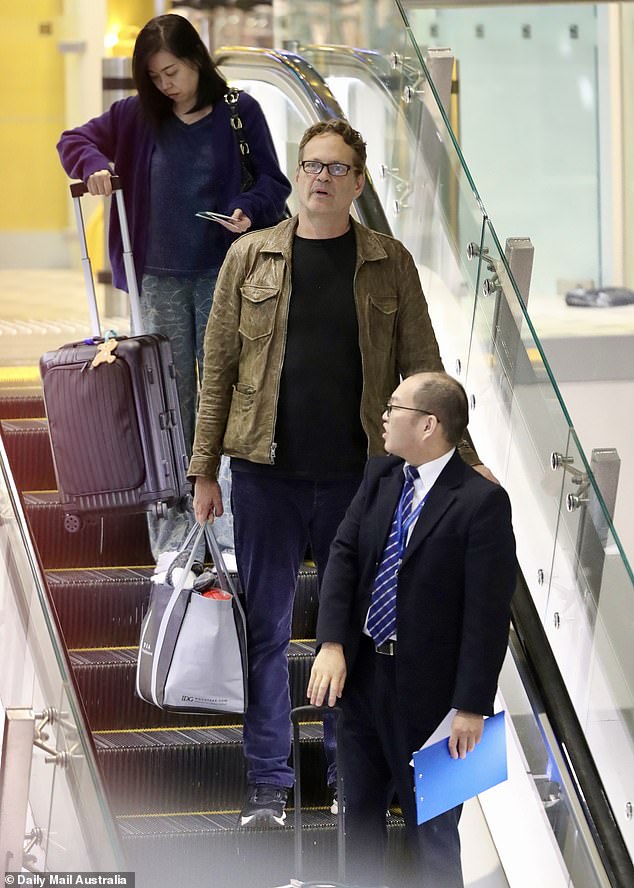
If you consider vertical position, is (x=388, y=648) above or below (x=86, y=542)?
below

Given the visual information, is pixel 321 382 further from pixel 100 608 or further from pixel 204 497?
pixel 100 608

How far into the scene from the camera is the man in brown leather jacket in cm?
371

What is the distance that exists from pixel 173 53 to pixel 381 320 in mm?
1191

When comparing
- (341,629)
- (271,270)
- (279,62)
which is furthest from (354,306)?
(279,62)

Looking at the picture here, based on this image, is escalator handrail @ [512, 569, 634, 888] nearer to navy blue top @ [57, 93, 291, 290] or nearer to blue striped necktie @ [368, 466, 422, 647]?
blue striped necktie @ [368, 466, 422, 647]

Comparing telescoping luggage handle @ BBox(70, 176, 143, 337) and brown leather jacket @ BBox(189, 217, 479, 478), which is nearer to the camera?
brown leather jacket @ BBox(189, 217, 479, 478)

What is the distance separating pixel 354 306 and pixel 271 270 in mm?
242

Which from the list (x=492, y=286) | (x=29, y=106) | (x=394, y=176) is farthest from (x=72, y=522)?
(x=29, y=106)

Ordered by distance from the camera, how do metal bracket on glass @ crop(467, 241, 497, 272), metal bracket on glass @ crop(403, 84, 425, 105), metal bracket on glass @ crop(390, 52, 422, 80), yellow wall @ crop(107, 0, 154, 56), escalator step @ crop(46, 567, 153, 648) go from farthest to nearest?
yellow wall @ crop(107, 0, 154, 56) → metal bracket on glass @ crop(390, 52, 422, 80) → metal bracket on glass @ crop(403, 84, 425, 105) → escalator step @ crop(46, 567, 153, 648) → metal bracket on glass @ crop(467, 241, 497, 272)

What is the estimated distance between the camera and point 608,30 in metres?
12.0

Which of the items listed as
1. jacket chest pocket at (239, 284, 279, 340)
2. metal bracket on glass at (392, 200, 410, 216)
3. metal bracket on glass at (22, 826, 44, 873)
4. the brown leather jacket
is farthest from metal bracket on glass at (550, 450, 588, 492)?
metal bracket on glass at (392, 200, 410, 216)

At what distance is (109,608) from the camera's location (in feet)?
15.7

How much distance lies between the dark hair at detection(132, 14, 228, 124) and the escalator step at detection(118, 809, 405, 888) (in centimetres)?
220

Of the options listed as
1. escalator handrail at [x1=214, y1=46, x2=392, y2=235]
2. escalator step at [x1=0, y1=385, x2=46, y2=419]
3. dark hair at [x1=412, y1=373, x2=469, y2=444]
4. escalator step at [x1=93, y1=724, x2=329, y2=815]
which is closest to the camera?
dark hair at [x1=412, y1=373, x2=469, y2=444]
